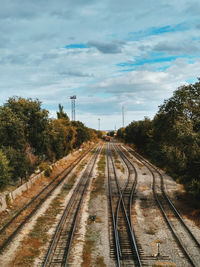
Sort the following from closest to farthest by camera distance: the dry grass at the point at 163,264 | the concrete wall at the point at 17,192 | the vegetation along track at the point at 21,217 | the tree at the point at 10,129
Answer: the dry grass at the point at 163,264, the vegetation along track at the point at 21,217, the concrete wall at the point at 17,192, the tree at the point at 10,129

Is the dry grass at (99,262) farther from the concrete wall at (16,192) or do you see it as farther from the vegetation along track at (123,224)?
the concrete wall at (16,192)

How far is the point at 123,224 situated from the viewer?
16.7m

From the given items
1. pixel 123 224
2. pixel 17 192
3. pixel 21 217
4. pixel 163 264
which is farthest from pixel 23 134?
pixel 163 264

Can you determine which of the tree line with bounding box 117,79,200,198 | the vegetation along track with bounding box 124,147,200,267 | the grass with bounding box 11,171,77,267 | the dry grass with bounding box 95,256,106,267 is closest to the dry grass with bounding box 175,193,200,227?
the vegetation along track with bounding box 124,147,200,267

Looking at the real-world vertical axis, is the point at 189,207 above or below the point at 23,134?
below

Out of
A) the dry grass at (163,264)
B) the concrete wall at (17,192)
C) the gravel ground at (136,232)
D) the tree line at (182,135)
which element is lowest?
the dry grass at (163,264)

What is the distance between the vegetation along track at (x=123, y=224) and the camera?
1226 cm

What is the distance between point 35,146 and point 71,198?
7.61m

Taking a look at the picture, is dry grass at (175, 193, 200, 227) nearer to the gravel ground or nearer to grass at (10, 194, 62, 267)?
the gravel ground

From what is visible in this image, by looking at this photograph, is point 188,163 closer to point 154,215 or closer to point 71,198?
point 154,215

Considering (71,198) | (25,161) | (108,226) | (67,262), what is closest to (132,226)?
(108,226)

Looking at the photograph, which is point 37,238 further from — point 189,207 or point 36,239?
point 189,207

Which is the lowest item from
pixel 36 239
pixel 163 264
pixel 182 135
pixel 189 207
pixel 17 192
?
pixel 163 264

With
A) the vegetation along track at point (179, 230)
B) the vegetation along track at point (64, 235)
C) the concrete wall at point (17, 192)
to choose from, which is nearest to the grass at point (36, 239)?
the vegetation along track at point (64, 235)
